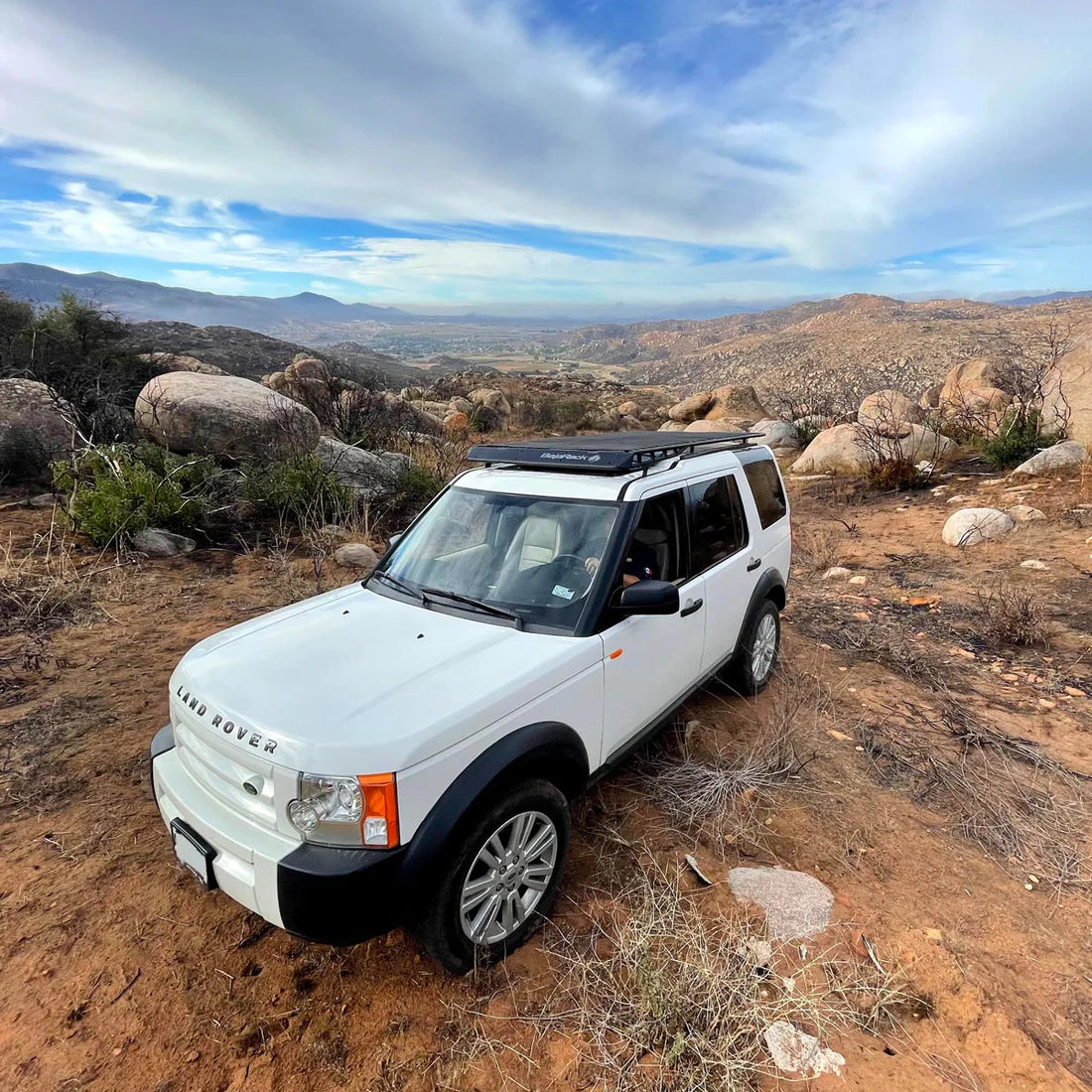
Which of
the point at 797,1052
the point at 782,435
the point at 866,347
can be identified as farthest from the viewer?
the point at 866,347

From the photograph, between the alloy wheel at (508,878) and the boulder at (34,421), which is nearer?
the alloy wheel at (508,878)

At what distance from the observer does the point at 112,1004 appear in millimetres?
2303

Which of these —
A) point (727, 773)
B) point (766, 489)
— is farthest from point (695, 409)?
point (727, 773)

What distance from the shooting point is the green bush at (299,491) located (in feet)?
28.1

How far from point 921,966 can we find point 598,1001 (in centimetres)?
131

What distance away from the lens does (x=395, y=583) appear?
11.1 feet

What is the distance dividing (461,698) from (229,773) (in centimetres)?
90

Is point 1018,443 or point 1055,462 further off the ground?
point 1018,443

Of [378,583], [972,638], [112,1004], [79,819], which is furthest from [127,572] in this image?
[972,638]

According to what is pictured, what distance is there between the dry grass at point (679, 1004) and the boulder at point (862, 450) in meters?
11.6

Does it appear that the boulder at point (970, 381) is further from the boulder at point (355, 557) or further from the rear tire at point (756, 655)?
the boulder at point (355, 557)

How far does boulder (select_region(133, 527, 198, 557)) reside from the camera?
7.47 m

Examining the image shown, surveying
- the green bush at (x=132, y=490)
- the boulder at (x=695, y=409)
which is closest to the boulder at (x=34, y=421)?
the green bush at (x=132, y=490)

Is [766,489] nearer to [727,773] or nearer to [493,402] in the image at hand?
[727,773]
